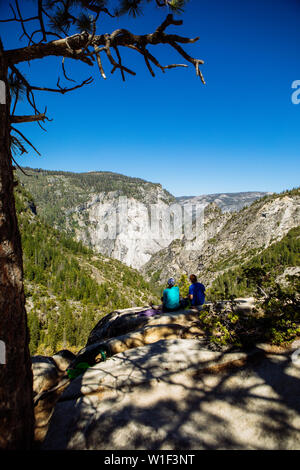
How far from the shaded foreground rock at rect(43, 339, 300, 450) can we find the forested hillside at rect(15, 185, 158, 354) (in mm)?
63639

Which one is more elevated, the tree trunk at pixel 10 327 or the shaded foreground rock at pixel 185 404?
the tree trunk at pixel 10 327

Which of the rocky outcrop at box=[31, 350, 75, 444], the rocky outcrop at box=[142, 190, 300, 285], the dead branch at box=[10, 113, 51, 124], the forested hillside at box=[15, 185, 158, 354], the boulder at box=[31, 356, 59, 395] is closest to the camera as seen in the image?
the dead branch at box=[10, 113, 51, 124]

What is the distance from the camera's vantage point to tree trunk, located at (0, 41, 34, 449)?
3025mm

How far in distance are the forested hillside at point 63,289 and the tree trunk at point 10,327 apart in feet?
213

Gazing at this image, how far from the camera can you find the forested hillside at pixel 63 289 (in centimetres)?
7638

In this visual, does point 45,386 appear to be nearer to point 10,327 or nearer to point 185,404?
point 185,404

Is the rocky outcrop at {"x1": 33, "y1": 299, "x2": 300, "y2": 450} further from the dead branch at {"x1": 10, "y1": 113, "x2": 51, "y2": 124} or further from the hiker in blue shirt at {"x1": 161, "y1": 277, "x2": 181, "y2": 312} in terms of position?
the dead branch at {"x1": 10, "y1": 113, "x2": 51, "y2": 124}

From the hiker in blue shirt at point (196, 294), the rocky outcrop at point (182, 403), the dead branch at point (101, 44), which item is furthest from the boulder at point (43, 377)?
the dead branch at point (101, 44)

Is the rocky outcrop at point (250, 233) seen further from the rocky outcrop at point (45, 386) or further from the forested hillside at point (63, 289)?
the rocky outcrop at point (45, 386)

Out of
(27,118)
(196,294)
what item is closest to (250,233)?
(196,294)

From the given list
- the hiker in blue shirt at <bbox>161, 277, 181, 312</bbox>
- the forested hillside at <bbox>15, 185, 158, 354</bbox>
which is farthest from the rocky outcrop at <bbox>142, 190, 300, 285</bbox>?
the hiker in blue shirt at <bbox>161, 277, 181, 312</bbox>

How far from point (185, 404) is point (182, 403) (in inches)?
2.6

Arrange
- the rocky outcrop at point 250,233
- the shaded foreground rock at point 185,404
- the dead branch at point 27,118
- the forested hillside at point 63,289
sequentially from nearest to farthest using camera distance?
the shaded foreground rock at point 185,404 < the dead branch at point 27,118 < the forested hillside at point 63,289 < the rocky outcrop at point 250,233

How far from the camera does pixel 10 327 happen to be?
3146 millimetres
